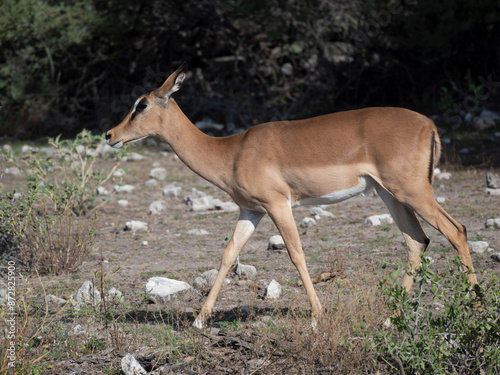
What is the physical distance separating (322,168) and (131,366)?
2.00 metres

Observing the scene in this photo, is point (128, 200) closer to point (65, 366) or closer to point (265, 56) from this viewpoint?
point (65, 366)

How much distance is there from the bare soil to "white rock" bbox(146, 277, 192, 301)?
0.32 feet

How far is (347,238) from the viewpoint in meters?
6.98

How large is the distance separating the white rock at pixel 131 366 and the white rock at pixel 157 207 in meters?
4.64

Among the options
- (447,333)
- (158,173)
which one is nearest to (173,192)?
(158,173)

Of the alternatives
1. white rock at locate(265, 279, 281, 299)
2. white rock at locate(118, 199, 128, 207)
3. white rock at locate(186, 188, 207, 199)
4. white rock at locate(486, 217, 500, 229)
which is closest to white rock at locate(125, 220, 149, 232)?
white rock at locate(118, 199, 128, 207)

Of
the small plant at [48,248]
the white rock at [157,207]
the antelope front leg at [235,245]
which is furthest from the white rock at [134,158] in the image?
the antelope front leg at [235,245]

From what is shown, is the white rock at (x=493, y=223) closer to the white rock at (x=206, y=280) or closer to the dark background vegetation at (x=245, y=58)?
the white rock at (x=206, y=280)

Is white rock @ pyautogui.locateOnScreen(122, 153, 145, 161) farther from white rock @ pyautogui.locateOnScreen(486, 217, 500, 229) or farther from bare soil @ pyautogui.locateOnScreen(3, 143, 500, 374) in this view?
white rock @ pyautogui.locateOnScreen(486, 217, 500, 229)

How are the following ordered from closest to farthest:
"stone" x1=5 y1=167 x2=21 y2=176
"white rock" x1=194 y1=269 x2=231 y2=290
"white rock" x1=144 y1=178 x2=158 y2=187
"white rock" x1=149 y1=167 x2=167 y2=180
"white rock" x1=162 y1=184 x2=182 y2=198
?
"white rock" x1=194 y1=269 x2=231 y2=290, "white rock" x1=162 y1=184 x2=182 y2=198, "white rock" x1=144 y1=178 x2=158 y2=187, "white rock" x1=149 y1=167 x2=167 y2=180, "stone" x1=5 y1=167 x2=21 y2=176

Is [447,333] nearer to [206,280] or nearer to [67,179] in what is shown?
[206,280]

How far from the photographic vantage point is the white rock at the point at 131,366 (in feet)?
13.0

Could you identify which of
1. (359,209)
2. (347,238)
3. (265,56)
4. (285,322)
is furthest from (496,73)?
(285,322)

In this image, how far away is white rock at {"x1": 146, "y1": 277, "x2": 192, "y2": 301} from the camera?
5484 mm
